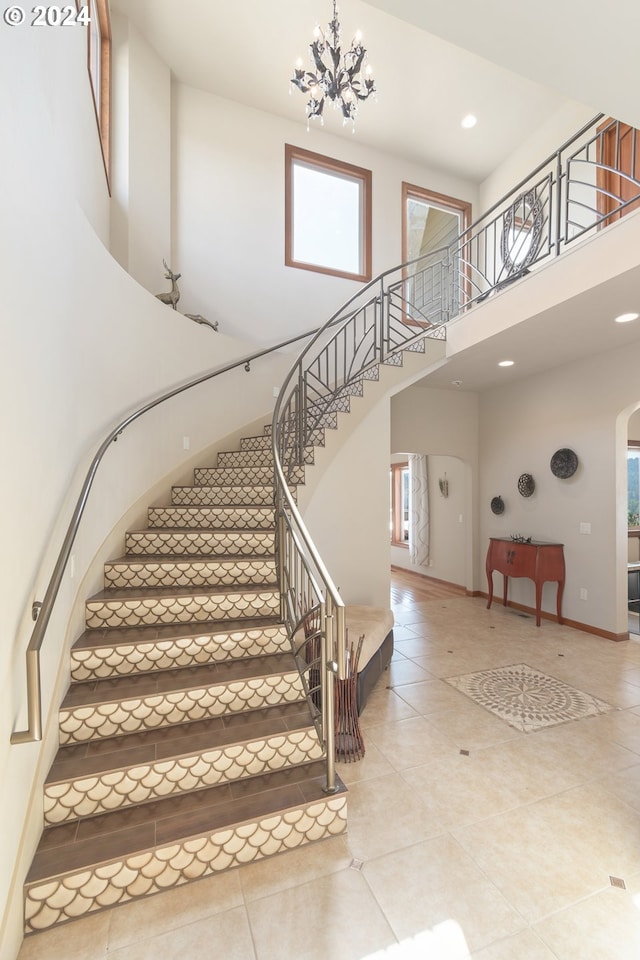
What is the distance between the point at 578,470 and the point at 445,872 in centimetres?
458

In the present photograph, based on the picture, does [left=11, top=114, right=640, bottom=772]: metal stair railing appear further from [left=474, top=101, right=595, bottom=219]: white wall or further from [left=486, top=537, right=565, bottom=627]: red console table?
[left=486, top=537, right=565, bottom=627]: red console table

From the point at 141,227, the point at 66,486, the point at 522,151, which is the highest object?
the point at 522,151

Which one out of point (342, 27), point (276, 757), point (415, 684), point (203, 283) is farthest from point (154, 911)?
point (342, 27)

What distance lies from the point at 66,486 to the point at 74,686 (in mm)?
1087

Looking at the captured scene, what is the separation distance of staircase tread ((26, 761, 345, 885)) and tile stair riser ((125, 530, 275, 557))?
1.57 meters

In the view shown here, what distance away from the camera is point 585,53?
55.5 inches

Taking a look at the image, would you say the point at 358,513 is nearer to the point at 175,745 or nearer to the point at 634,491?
the point at 175,745

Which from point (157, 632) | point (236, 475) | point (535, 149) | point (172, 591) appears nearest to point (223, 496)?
point (236, 475)

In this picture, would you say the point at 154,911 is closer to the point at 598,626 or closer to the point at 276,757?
the point at 276,757

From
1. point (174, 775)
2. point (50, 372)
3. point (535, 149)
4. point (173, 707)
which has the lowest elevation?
point (174, 775)

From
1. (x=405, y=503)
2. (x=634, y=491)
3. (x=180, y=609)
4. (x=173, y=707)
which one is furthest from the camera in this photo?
(x=405, y=503)

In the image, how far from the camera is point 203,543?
3.45 metres

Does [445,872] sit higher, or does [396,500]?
[396,500]

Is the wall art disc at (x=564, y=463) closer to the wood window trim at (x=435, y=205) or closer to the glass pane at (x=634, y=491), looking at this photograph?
the glass pane at (x=634, y=491)
